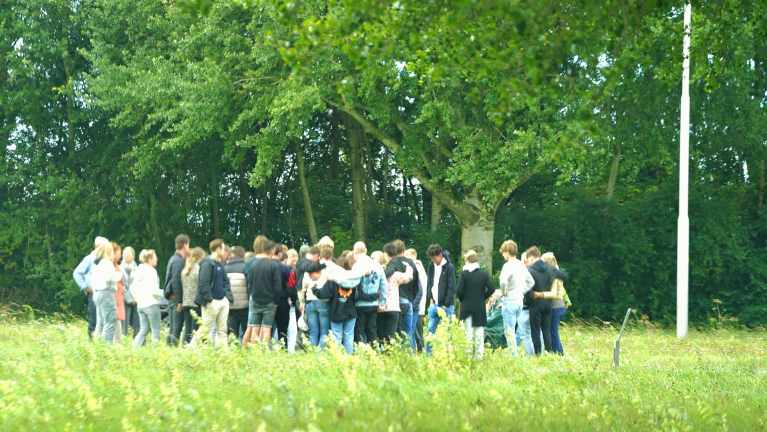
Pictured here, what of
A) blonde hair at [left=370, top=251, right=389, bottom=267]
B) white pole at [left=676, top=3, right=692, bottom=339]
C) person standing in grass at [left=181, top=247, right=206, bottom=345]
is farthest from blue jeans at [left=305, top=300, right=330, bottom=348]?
white pole at [left=676, top=3, right=692, bottom=339]

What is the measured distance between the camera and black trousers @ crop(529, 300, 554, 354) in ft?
43.0

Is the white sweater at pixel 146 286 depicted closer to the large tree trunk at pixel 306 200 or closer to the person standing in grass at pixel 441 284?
the person standing in grass at pixel 441 284

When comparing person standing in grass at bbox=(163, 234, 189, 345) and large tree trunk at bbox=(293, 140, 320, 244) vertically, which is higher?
large tree trunk at bbox=(293, 140, 320, 244)

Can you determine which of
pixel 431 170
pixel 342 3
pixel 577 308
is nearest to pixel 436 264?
pixel 342 3

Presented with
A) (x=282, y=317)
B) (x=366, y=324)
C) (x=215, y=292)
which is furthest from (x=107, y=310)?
(x=366, y=324)

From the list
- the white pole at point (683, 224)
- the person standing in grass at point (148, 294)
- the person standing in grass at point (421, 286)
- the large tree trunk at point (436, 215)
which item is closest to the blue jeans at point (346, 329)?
the person standing in grass at point (421, 286)

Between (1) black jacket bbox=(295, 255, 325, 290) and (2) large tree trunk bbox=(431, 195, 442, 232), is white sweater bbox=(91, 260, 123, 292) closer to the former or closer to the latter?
→ (1) black jacket bbox=(295, 255, 325, 290)

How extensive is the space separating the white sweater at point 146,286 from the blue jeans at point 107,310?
54cm

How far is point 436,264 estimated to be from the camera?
12.9 metres

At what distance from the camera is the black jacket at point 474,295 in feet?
39.8

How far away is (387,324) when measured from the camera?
1230 centimetres

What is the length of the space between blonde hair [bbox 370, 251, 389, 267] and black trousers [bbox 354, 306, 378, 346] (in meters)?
0.76

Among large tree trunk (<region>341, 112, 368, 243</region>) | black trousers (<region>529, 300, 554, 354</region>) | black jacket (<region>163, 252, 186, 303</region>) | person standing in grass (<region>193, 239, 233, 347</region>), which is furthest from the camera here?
large tree trunk (<region>341, 112, 368, 243</region>)

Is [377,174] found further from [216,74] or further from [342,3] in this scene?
[342,3]
